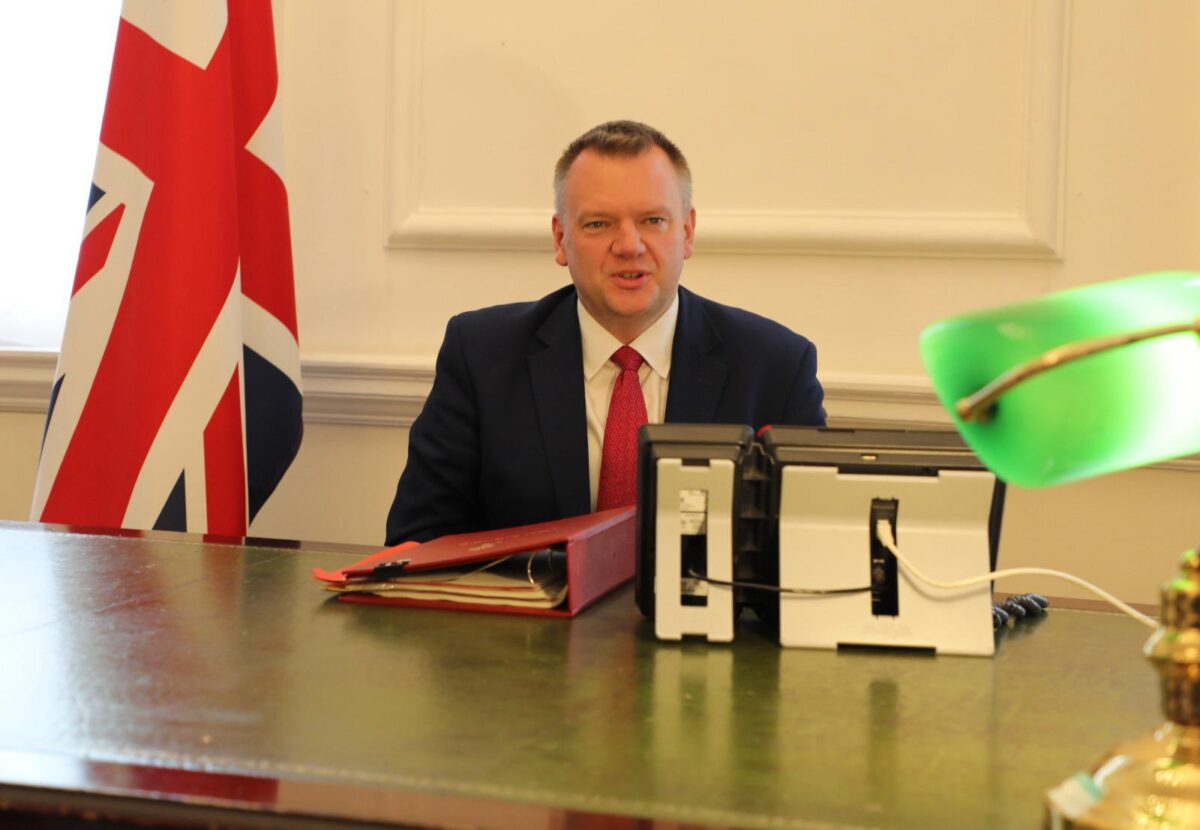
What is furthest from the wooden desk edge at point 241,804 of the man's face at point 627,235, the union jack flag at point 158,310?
the union jack flag at point 158,310

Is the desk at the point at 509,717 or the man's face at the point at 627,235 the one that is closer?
the desk at the point at 509,717

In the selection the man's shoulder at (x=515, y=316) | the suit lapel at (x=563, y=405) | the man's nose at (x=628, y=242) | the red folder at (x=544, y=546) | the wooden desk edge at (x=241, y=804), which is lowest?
the wooden desk edge at (x=241, y=804)

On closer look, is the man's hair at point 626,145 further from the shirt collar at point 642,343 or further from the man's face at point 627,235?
the shirt collar at point 642,343

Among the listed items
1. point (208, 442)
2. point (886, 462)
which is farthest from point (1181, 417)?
point (208, 442)

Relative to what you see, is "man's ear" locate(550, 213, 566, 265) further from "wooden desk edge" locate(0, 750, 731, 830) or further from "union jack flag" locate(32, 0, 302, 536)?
"wooden desk edge" locate(0, 750, 731, 830)

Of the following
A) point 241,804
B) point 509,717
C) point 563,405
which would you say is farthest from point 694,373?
point 241,804

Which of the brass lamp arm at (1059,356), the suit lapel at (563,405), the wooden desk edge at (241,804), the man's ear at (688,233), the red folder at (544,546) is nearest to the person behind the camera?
the brass lamp arm at (1059,356)

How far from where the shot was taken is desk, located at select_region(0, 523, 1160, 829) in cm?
87

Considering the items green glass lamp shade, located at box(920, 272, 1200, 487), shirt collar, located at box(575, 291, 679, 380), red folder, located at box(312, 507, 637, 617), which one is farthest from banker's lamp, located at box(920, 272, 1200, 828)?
shirt collar, located at box(575, 291, 679, 380)

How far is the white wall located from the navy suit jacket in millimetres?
555

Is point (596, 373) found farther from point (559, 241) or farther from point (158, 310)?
point (158, 310)

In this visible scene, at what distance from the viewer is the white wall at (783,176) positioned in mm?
2863

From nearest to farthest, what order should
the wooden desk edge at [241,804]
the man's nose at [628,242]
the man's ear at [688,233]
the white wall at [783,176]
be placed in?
1. the wooden desk edge at [241,804]
2. the man's nose at [628,242]
3. the man's ear at [688,233]
4. the white wall at [783,176]

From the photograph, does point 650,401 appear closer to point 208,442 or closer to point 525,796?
point 208,442
